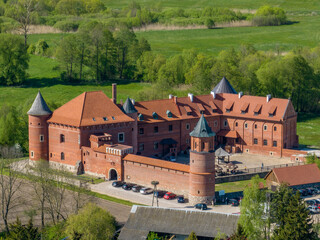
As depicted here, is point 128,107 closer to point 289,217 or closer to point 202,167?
point 202,167

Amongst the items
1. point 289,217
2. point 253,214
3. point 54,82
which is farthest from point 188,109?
point 54,82

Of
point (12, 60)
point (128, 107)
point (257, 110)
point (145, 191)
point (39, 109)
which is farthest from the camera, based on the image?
point (12, 60)

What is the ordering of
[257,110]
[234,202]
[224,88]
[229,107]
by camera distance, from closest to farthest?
[234,202] → [257,110] → [229,107] → [224,88]

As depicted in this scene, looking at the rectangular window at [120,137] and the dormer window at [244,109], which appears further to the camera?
the dormer window at [244,109]

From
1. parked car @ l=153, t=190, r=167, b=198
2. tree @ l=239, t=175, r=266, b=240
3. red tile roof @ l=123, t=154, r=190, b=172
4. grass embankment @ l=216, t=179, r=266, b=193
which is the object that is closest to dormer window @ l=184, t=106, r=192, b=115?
grass embankment @ l=216, t=179, r=266, b=193

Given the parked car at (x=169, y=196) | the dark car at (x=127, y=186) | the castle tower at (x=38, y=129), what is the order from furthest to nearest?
1. the castle tower at (x=38, y=129)
2. the dark car at (x=127, y=186)
3. the parked car at (x=169, y=196)

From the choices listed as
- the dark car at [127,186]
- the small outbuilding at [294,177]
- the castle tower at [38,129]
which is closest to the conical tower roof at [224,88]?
the small outbuilding at [294,177]

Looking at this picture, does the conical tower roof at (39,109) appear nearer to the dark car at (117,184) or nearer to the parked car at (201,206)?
the dark car at (117,184)

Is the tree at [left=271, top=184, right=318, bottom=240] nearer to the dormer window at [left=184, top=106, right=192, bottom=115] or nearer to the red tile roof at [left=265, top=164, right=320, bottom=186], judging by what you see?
the red tile roof at [left=265, top=164, right=320, bottom=186]
